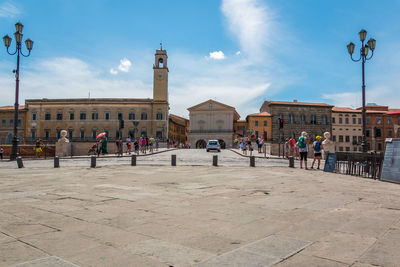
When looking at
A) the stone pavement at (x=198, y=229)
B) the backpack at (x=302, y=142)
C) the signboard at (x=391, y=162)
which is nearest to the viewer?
the stone pavement at (x=198, y=229)

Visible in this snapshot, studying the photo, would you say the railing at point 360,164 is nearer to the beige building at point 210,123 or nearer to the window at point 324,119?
the beige building at point 210,123

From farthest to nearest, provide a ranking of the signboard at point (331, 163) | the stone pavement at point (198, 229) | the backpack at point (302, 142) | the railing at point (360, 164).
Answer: the backpack at point (302, 142), the signboard at point (331, 163), the railing at point (360, 164), the stone pavement at point (198, 229)

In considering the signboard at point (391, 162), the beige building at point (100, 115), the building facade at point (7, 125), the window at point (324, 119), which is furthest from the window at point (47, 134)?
the signboard at point (391, 162)

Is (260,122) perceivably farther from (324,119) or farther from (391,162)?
(391,162)

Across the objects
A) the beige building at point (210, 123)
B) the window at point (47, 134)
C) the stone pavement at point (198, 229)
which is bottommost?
the stone pavement at point (198, 229)

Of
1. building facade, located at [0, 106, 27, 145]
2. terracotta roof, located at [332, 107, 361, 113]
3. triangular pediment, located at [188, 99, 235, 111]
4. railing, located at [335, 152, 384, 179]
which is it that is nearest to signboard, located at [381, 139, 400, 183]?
railing, located at [335, 152, 384, 179]

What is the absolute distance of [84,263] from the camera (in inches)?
102

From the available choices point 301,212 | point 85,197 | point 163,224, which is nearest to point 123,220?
point 163,224

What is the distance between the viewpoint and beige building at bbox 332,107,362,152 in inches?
2734

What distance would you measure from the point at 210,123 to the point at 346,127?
29.9 m

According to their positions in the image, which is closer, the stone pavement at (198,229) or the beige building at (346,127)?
the stone pavement at (198,229)

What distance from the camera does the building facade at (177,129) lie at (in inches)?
3037

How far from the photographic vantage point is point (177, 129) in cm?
8538

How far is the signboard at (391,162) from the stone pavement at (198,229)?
9.42 ft
